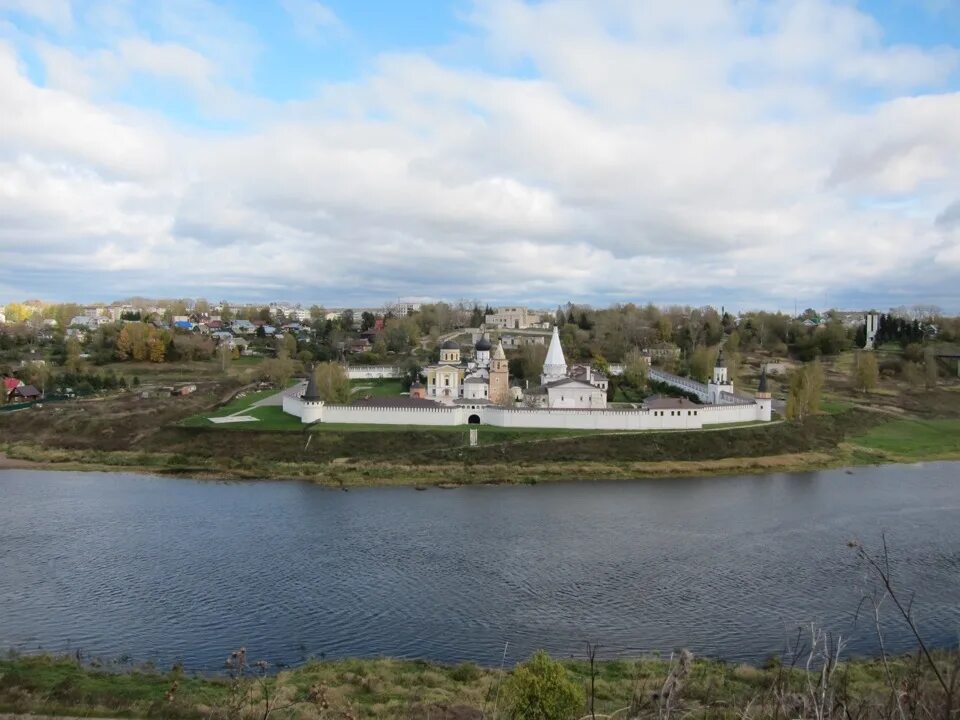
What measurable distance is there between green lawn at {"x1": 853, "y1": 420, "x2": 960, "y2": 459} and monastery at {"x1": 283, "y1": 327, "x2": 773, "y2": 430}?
13.9 ft

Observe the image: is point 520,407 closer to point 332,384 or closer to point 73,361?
point 332,384

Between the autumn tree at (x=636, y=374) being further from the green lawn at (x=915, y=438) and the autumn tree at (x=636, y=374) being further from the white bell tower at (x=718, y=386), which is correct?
the green lawn at (x=915, y=438)

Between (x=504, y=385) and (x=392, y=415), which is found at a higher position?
(x=504, y=385)

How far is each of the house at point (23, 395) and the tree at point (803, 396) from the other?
34.5 meters

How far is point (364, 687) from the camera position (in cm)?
980

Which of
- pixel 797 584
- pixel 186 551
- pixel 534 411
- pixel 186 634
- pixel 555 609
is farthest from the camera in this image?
pixel 534 411

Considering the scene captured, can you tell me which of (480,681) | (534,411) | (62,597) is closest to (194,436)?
(534,411)

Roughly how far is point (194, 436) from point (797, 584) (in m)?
21.7

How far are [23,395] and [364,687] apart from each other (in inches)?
1336

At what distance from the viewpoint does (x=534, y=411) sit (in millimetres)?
29031

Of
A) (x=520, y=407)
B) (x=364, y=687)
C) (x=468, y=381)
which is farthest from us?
(x=468, y=381)

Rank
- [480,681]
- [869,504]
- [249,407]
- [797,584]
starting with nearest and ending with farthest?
[480,681] → [797,584] → [869,504] → [249,407]

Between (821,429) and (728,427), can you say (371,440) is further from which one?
(821,429)

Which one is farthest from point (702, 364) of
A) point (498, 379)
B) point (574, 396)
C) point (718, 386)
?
point (498, 379)
